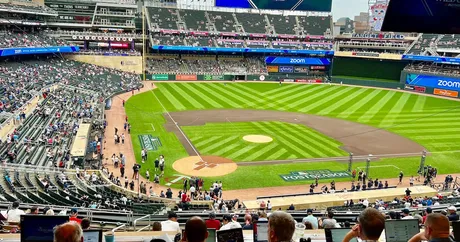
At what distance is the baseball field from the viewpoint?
26734mm

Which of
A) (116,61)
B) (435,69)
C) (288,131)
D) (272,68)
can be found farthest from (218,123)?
(435,69)

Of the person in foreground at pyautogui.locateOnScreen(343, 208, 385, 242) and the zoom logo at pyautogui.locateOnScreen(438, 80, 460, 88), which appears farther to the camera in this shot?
the zoom logo at pyautogui.locateOnScreen(438, 80, 460, 88)

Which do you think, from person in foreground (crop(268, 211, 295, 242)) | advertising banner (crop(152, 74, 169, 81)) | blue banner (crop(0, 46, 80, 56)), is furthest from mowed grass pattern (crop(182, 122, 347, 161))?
advertising banner (crop(152, 74, 169, 81))

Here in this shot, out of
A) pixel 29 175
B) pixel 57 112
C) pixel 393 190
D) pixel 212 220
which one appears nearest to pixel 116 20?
pixel 57 112

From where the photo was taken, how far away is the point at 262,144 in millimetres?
31188

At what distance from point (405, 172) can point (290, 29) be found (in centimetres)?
5699

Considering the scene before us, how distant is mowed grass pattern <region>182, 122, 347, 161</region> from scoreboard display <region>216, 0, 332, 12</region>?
100 feet

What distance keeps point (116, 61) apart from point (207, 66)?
15611 mm

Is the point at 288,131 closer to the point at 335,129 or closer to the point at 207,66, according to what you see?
the point at 335,129

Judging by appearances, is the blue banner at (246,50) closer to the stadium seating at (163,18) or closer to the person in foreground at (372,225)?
the stadium seating at (163,18)

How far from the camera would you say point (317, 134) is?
3447 cm

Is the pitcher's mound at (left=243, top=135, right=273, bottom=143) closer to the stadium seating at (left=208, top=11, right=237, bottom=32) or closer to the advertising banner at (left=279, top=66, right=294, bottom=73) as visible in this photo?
the advertising banner at (left=279, top=66, right=294, bottom=73)

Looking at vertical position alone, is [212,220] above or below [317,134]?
above

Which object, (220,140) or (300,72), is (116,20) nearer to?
(300,72)
